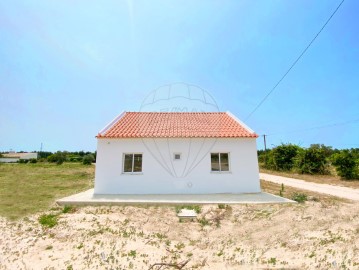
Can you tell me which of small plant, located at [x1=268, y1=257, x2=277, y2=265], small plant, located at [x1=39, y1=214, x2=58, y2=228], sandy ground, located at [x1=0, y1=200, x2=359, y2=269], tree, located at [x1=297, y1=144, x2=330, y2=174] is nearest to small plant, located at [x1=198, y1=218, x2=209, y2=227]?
sandy ground, located at [x1=0, y1=200, x2=359, y2=269]

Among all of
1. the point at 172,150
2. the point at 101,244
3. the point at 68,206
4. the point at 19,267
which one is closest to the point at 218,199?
the point at 172,150

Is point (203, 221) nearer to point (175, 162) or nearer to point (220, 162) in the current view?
point (175, 162)

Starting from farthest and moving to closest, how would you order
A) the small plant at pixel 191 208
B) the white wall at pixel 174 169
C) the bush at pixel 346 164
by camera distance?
the bush at pixel 346 164, the white wall at pixel 174 169, the small plant at pixel 191 208

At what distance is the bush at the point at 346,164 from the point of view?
1880 centimetres

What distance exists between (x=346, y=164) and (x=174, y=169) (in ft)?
54.4

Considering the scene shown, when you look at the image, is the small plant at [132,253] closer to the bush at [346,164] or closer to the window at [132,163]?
the window at [132,163]

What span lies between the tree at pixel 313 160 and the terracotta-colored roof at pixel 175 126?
511 inches

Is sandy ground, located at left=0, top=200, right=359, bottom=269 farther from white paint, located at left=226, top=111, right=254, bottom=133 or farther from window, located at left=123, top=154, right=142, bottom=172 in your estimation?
white paint, located at left=226, top=111, right=254, bottom=133

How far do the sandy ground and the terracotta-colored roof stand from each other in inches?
184

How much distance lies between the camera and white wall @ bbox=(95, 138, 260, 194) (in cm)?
1250

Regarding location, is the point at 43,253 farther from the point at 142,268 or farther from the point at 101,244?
the point at 142,268

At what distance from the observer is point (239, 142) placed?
13070 mm

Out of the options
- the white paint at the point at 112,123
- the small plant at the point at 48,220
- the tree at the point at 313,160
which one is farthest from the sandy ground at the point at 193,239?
the tree at the point at 313,160

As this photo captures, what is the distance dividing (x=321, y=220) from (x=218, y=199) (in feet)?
14.3
